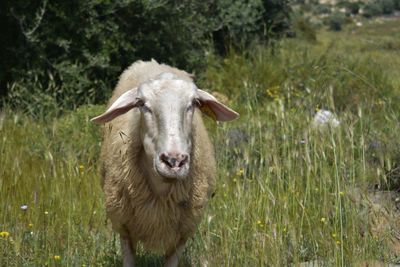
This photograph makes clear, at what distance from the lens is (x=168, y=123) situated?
12.5 feet

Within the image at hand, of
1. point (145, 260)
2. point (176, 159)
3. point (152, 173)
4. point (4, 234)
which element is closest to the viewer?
point (176, 159)

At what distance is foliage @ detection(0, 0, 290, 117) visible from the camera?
919 cm

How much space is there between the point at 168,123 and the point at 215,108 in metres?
0.61

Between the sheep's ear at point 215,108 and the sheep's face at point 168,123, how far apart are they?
112 mm

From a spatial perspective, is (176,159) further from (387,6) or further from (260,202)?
(387,6)

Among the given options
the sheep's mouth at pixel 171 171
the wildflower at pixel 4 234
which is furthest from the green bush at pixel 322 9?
the sheep's mouth at pixel 171 171

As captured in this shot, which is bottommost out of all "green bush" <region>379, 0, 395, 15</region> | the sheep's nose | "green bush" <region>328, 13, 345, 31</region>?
"green bush" <region>328, 13, 345, 31</region>

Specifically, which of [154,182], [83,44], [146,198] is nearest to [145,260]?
[146,198]

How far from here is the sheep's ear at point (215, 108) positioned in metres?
4.21

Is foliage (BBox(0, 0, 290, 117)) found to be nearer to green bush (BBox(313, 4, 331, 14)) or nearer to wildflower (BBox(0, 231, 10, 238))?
wildflower (BBox(0, 231, 10, 238))

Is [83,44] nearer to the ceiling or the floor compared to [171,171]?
nearer to the floor

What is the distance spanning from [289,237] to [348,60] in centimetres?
750

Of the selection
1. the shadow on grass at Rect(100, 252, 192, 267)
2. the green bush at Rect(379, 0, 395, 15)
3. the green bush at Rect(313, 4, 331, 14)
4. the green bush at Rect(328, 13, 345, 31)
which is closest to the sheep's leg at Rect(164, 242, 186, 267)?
the shadow on grass at Rect(100, 252, 192, 267)

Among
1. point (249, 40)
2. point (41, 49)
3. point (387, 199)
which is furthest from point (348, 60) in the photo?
point (387, 199)
